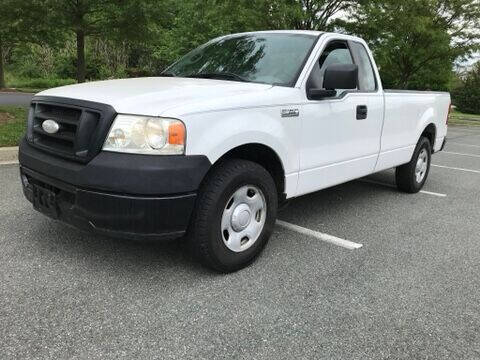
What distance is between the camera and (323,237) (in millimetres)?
4281

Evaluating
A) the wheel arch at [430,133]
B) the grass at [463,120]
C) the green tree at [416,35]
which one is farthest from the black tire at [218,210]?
the grass at [463,120]

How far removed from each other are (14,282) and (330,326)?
2.05 metres

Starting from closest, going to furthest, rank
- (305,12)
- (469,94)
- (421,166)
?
(421,166), (305,12), (469,94)

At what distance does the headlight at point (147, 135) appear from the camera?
2.89m

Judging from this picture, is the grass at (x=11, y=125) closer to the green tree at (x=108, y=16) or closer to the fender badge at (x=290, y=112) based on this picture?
the green tree at (x=108, y=16)

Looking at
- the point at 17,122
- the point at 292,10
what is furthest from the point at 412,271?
the point at 292,10

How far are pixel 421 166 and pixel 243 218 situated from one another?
375 cm

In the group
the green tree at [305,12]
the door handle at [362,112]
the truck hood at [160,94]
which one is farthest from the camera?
the green tree at [305,12]

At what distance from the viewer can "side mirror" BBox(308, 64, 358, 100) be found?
147 inches

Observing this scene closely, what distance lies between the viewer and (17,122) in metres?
9.00

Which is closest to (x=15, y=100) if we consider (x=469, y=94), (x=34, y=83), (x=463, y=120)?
(x=34, y=83)

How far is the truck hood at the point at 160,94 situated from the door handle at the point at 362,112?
4.00 feet

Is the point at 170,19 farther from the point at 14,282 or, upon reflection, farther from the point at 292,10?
the point at 14,282

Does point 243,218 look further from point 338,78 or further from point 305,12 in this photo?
point 305,12
